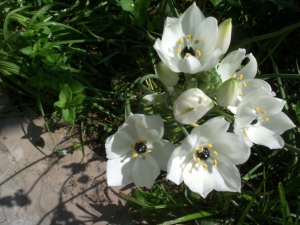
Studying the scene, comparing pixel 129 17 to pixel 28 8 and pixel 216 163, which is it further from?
pixel 216 163

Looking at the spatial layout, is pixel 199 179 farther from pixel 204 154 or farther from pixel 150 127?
pixel 150 127

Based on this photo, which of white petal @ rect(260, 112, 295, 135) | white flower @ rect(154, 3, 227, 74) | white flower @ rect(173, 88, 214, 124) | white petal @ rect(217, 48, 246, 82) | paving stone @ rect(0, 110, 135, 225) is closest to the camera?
white flower @ rect(173, 88, 214, 124)

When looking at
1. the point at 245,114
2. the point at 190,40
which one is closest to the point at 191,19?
the point at 190,40

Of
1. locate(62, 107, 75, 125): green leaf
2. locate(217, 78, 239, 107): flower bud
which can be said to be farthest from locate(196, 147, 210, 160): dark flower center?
locate(62, 107, 75, 125): green leaf

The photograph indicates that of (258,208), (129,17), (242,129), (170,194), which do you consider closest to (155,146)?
(242,129)

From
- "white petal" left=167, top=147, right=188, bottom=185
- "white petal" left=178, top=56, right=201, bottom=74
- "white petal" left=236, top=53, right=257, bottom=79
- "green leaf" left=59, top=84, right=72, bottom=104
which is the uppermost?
"white petal" left=178, top=56, right=201, bottom=74

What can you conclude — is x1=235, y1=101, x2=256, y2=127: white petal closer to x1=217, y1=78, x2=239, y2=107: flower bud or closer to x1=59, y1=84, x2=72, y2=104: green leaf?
x1=217, y1=78, x2=239, y2=107: flower bud
